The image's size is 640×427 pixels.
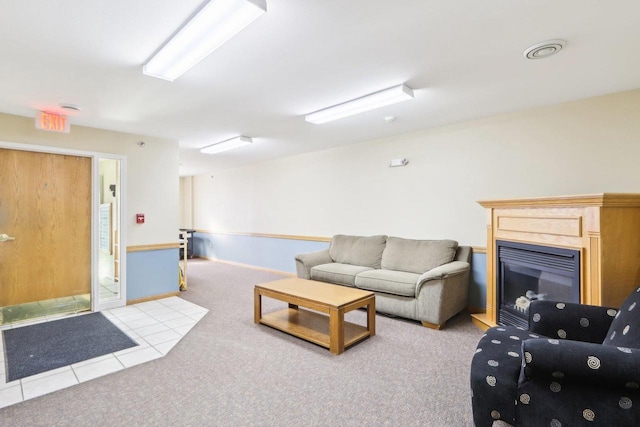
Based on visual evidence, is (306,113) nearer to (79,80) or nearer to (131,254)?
(79,80)

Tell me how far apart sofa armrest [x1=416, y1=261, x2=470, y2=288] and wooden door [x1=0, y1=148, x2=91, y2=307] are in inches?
160

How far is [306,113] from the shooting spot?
11.4 ft

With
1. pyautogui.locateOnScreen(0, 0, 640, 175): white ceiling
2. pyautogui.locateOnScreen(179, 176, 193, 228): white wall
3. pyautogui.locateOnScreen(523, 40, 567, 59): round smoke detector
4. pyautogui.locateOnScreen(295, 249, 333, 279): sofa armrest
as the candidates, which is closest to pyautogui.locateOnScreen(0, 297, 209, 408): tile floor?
pyautogui.locateOnScreen(295, 249, 333, 279): sofa armrest

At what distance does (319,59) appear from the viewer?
2.25m

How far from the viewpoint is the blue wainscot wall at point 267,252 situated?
12.5ft

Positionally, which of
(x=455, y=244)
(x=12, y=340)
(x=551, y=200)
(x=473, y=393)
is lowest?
(x=12, y=340)

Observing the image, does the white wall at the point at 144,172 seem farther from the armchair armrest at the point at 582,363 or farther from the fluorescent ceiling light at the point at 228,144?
the armchair armrest at the point at 582,363

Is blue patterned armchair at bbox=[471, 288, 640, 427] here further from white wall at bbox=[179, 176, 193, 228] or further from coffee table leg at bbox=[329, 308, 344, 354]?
white wall at bbox=[179, 176, 193, 228]

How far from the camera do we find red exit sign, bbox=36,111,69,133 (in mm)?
3322

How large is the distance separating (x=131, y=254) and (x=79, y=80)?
2.42 m

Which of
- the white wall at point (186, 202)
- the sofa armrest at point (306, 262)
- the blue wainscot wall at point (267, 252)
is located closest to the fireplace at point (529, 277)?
the blue wainscot wall at point (267, 252)

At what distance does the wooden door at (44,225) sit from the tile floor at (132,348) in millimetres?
419

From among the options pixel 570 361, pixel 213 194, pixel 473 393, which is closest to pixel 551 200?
pixel 570 361

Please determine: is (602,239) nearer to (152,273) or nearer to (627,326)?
(627,326)
